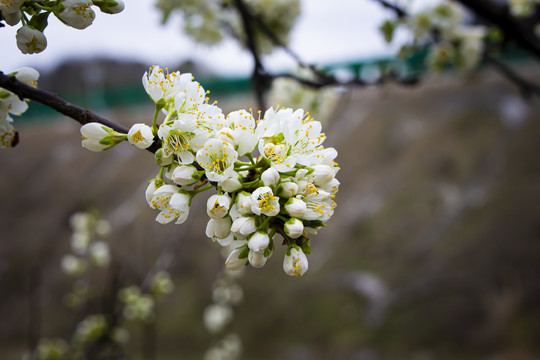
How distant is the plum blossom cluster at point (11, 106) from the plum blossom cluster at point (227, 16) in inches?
60.2

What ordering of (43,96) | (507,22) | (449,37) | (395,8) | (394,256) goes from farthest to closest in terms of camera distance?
(394,256)
(449,37)
(395,8)
(507,22)
(43,96)

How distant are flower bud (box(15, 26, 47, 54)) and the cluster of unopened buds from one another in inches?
7.6

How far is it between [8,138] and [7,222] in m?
8.76

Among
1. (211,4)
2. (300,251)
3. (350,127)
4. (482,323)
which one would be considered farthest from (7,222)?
(300,251)

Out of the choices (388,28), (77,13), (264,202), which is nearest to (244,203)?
(264,202)

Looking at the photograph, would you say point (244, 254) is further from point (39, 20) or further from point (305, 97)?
point (305, 97)

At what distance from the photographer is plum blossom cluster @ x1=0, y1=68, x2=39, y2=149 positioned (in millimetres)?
739

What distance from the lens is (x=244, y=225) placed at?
646 mm

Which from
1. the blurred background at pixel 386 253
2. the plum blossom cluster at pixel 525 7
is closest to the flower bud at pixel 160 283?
the blurred background at pixel 386 253

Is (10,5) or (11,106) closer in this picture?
(10,5)

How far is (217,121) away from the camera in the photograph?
0.68m

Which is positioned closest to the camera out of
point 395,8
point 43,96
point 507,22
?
point 43,96

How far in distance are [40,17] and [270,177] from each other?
1.66ft

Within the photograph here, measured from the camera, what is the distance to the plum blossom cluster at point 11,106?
29.1 inches
